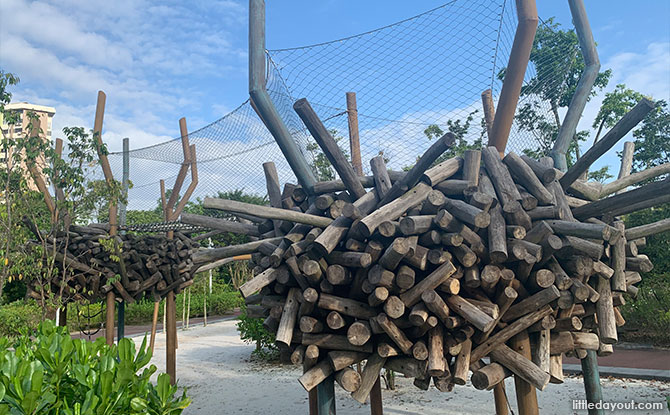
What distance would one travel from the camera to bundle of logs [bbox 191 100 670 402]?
337 centimetres

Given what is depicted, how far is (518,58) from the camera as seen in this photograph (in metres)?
3.90

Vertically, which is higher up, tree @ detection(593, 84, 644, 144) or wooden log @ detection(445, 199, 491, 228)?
tree @ detection(593, 84, 644, 144)

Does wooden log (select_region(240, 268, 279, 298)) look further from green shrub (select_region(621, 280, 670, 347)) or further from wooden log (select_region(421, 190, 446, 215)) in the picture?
green shrub (select_region(621, 280, 670, 347))

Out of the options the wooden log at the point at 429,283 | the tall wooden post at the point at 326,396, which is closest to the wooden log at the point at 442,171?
the wooden log at the point at 429,283

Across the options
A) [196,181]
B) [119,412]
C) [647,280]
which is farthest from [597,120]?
[119,412]

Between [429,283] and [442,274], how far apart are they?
0.10m

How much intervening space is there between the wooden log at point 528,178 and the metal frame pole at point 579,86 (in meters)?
1.02

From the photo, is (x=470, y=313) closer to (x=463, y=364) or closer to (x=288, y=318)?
(x=463, y=364)

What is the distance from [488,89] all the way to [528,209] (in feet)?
6.68

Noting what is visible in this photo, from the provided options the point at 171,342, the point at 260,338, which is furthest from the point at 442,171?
the point at 260,338

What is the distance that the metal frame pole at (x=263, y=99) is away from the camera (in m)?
4.04

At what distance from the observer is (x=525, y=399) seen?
366cm

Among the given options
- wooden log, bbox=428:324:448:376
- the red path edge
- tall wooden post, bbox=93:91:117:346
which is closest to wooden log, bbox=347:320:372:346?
wooden log, bbox=428:324:448:376

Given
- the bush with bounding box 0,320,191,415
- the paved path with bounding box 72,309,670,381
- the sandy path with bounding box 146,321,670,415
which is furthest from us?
the paved path with bounding box 72,309,670,381
